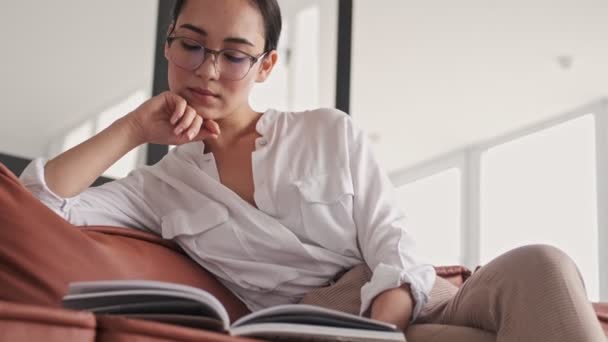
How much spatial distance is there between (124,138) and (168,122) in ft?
0.27

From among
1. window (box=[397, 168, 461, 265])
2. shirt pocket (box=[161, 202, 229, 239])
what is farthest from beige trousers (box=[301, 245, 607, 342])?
window (box=[397, 168, 461, 265])

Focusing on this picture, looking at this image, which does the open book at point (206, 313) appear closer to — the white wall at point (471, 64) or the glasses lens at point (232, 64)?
the glasses lens at point (232, 64)

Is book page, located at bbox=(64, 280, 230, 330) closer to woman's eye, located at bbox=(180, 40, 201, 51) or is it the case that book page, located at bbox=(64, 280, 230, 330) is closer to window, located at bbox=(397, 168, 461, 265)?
woman's eye, located at bbox=(180, 40, 201, 51)

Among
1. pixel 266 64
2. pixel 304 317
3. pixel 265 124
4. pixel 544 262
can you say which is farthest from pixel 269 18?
pixel 304 317

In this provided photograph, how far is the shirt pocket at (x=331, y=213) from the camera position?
4.83 feet

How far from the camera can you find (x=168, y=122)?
1505 millimetres

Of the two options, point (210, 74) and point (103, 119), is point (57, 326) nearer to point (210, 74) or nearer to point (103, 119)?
point (210, 74)

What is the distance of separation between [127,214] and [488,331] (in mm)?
715

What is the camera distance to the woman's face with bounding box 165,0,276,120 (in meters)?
1.51

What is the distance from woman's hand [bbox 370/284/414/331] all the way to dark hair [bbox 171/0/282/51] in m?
0.57

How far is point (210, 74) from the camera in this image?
150 cm

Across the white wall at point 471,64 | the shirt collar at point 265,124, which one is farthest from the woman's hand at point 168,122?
the white wall at point 471,64

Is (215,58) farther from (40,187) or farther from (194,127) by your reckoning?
(40,187)

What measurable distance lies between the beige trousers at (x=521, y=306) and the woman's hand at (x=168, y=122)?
501 millimetres
